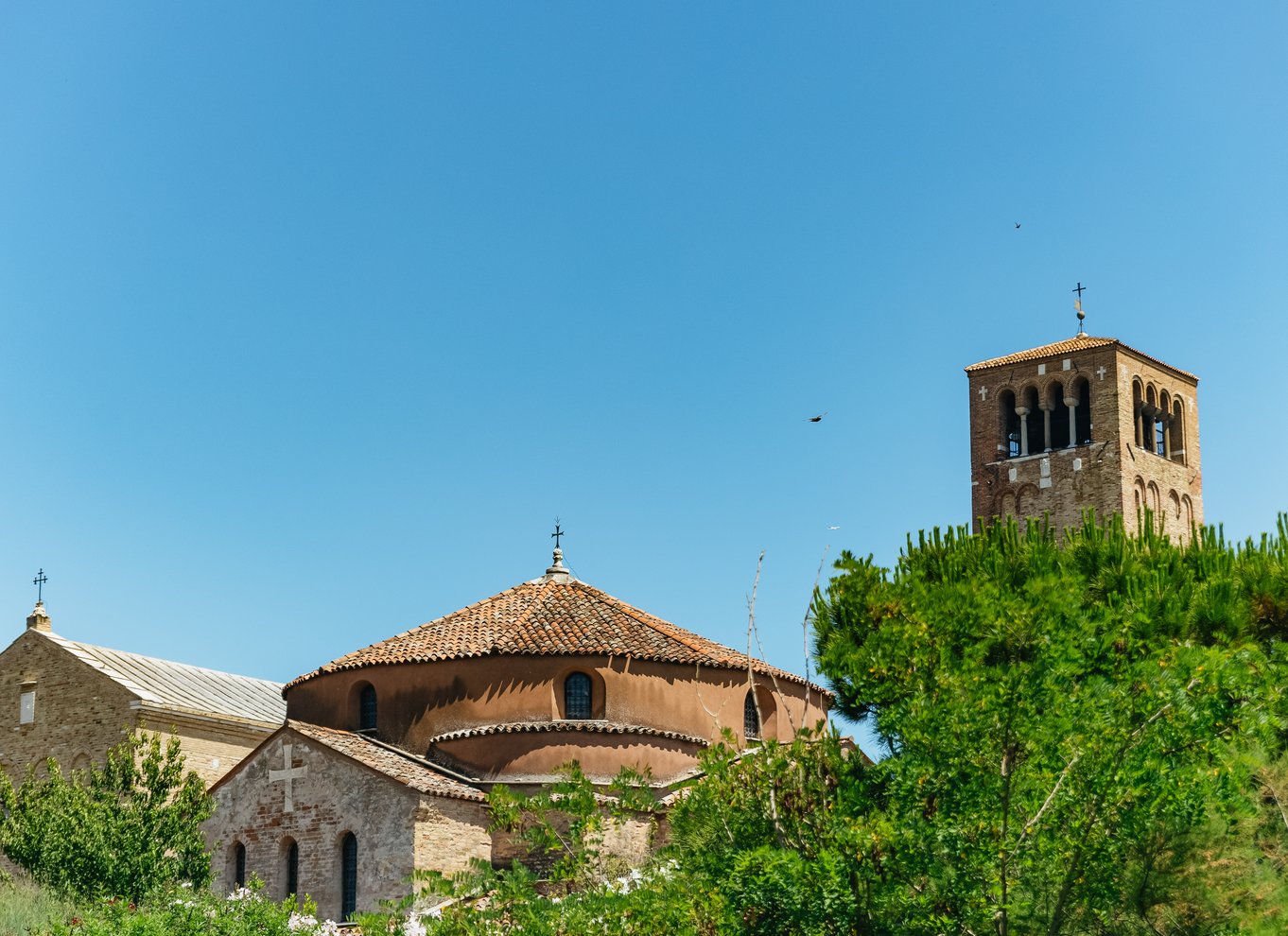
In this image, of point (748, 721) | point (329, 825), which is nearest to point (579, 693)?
point (748, 721)

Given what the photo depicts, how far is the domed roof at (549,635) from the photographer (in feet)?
105

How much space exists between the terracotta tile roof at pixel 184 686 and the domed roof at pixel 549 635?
6487 mm

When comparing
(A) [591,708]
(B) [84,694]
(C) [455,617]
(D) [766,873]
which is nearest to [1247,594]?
(D) [766,873]

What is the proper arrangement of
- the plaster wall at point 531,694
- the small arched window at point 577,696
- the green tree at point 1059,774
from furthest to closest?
the small arched window at point 577,696
the plaster wall at point 531,694
the green tree at point 1059,774

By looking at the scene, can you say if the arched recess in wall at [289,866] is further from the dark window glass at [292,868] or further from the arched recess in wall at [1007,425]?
the arched recess in wall at [1007,425]

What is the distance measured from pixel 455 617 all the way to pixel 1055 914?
68.0ft

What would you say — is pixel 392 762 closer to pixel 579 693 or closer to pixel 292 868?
pixel 292 868

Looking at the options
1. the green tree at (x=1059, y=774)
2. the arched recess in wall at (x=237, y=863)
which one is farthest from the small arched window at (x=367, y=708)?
the green tree at (x=1059, y=774)

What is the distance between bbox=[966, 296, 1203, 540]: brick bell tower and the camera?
53656 millimetres

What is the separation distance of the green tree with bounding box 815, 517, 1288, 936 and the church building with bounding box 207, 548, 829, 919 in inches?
494

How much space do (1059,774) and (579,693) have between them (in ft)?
56.0

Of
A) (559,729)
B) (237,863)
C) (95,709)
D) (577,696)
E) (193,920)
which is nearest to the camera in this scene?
(193,920)

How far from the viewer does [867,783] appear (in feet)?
57.0

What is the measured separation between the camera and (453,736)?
1245 inches
